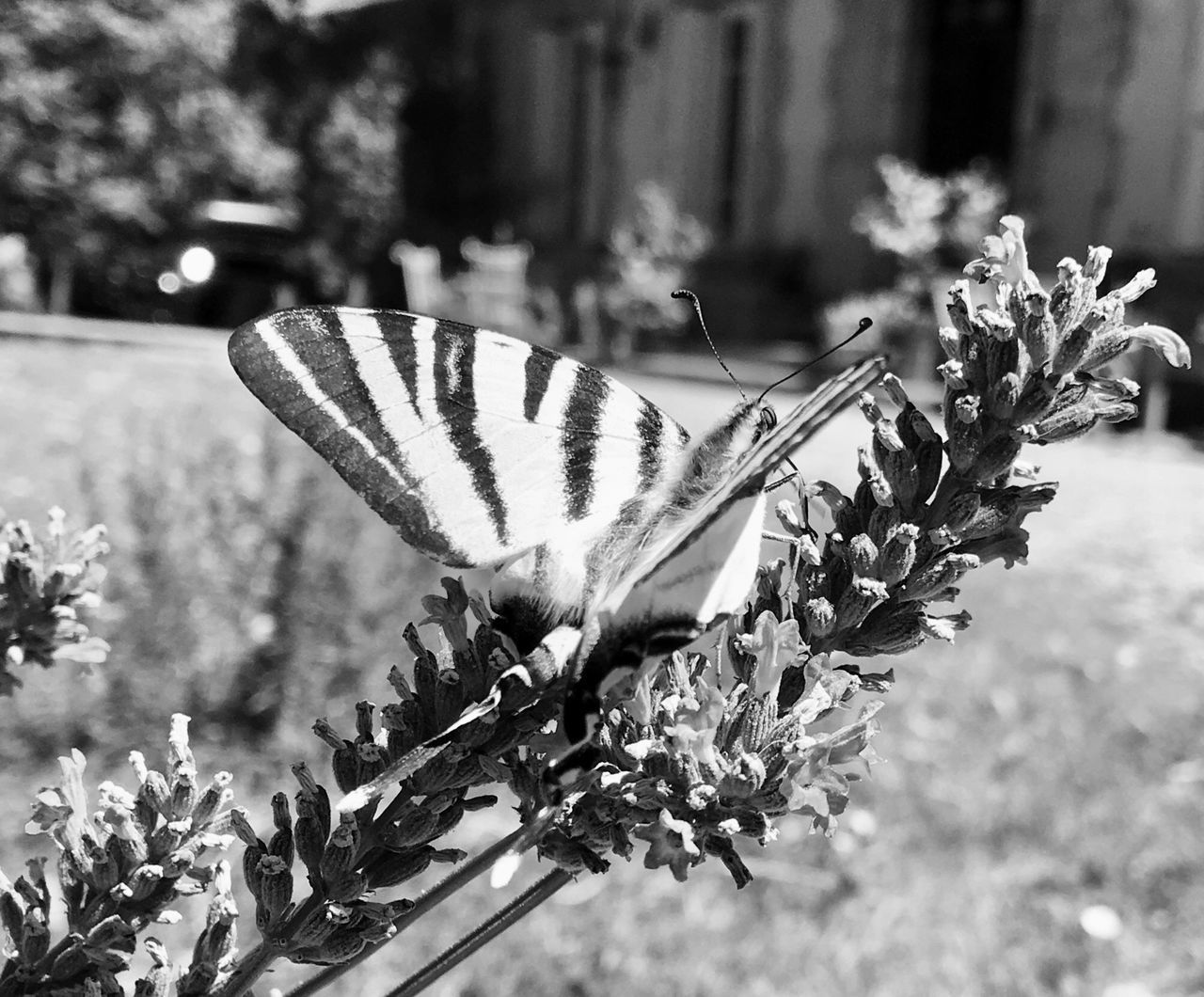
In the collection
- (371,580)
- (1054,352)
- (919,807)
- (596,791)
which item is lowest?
(919,807)

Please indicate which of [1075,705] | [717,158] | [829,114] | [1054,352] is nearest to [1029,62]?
[829,114]

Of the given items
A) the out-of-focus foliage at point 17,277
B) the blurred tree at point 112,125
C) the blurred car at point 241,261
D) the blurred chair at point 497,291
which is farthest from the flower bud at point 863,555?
the out-of-focus foliage at point 17,277

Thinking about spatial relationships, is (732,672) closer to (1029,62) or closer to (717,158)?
(1029,62)

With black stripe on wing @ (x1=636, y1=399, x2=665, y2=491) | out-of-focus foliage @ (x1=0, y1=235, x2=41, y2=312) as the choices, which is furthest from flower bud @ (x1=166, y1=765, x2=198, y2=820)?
out-of-focus foliage @ (x1=0, y1=235, x2=41, y2=312)

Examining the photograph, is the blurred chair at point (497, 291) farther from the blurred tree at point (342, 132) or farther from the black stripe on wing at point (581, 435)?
the black stripe on wing at point (581, 435)

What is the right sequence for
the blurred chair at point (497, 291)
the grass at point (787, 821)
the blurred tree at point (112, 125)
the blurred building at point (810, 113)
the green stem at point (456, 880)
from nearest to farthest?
the green stem at point (456, 880) < the grass at point (787, 821) < the blurred tree at point (112, 125) < the blurred building at point (810, 113) < the blurred chair at point (497, 291)
